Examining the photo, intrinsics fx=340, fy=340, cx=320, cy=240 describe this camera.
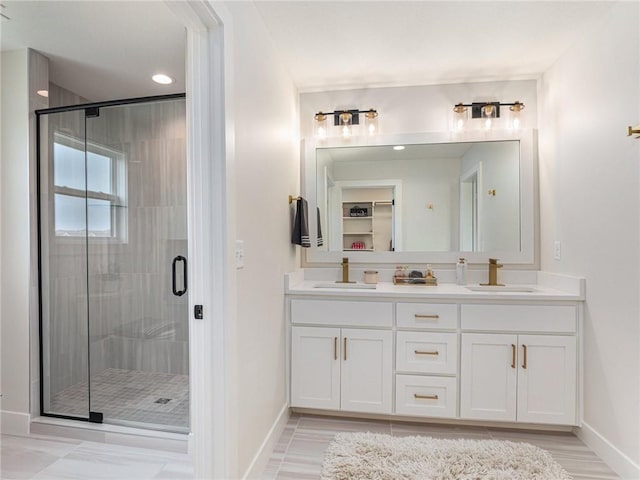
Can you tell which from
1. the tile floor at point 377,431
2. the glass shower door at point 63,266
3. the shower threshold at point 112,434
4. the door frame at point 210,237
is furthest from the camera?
the glass shower door at point 63,266

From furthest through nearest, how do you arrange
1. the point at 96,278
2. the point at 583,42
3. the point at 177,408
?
the point at 96,278 → the point at 177,408 → the point at 583,42

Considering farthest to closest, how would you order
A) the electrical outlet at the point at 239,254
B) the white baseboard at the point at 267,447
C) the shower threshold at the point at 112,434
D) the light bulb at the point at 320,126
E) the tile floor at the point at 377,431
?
the light bulb at the point at 320,126 < the shower threshold at the point at 112,434 < the tile floor at the point at 377,431 < the white baseboard at the point at 267,447 < the electrical outlet at the point at 239,254

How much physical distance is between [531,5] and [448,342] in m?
1.90

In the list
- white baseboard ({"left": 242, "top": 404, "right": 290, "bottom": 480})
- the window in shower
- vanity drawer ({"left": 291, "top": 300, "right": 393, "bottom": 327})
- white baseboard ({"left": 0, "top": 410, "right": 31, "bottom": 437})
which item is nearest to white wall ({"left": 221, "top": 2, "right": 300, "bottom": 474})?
white baseboard ({"left": 242, "top": 404, "right": 290, "bottom": 480})

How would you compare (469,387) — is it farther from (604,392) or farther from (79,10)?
(79,10)

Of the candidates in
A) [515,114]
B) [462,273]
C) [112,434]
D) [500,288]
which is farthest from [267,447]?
[515,114]

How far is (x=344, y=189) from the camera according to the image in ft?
8.98

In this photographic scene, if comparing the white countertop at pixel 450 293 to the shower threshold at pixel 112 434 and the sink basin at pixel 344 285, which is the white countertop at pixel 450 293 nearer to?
the sink basin at pixel 344 285

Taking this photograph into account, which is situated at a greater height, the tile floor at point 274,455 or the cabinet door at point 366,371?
the cabinet door at point 366,371

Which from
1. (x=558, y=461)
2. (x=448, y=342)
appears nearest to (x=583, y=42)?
(x=448, y=342)

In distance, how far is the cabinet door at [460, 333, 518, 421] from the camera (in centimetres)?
206

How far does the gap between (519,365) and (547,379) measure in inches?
6.9

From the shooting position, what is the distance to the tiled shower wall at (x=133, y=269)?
7.85ft

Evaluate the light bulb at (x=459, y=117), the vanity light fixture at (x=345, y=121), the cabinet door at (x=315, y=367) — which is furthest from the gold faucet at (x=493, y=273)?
the vanity light fixture at (x=345, y=121)
